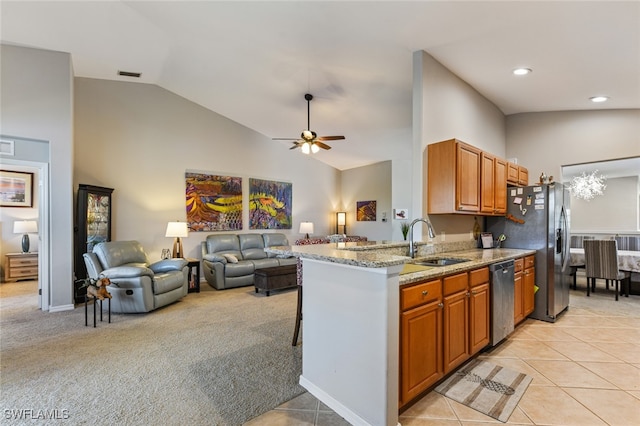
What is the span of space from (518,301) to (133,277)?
4.72 metres

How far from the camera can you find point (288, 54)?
3.88 metres

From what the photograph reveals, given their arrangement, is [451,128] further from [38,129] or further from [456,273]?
[38,129]

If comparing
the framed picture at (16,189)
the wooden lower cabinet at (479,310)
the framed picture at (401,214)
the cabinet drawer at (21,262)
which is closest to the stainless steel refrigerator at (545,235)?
the wooden lower cabinet at (479,310)

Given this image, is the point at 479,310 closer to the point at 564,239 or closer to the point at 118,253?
the point at 564,239

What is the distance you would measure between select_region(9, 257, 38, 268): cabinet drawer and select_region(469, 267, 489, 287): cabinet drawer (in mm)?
8120

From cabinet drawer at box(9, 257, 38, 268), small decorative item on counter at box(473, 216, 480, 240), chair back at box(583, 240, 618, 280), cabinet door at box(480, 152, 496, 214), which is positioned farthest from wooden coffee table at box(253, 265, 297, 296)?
cabinet drawer at box(9, 257, 38, 268)

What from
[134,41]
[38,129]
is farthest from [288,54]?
[38,129]

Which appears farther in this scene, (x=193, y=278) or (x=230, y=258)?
(x=230, y=258)

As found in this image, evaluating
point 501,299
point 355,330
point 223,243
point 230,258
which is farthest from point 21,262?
point 501,299

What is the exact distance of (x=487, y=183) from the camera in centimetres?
371

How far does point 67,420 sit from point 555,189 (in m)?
5.10

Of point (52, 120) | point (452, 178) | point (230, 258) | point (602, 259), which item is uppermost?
point (52, 120)

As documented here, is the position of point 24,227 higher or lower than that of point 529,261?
higher

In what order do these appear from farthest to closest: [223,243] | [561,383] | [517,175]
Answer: [223,243] → [517,175] → [561,383]
